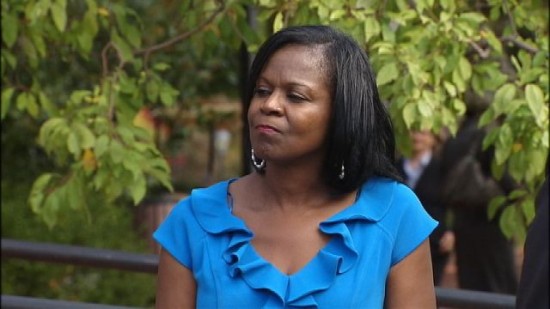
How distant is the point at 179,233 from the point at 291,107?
411 millimetres

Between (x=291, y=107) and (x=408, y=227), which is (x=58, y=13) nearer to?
(x=291, y=107)

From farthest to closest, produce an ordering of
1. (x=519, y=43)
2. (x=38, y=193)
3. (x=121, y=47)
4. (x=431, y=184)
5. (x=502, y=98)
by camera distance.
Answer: (x=431, y=184) → (x=121, y=47) → (x=38, y=193) → (x=519, y=43) → (x=502, y=98)

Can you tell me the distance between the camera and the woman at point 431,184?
8352 millimetres

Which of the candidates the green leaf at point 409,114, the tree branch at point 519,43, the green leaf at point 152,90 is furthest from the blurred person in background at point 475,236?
the green leaf at point 409,114

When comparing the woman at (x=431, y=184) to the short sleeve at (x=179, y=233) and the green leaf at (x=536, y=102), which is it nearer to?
the green leaf at (x=536, y=102)

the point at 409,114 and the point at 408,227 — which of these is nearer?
the point at 408,227

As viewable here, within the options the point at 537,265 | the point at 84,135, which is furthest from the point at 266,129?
the point at 84,135

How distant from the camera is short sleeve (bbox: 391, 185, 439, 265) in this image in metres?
3.13

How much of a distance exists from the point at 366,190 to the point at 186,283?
18.4 inches

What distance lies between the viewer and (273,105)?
10.1 ft

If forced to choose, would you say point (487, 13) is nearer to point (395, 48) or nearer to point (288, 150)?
point (395, 48)

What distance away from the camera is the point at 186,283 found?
3189mm

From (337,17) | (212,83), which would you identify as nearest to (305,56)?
(337,17)

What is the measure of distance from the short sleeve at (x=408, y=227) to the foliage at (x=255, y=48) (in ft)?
4.44
